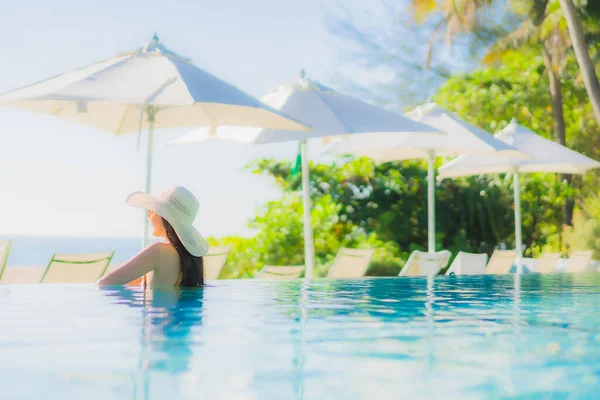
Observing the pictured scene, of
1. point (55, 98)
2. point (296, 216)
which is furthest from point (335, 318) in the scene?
point (296, 216)

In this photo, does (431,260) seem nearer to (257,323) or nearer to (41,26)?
(257,323)

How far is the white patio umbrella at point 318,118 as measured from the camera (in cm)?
829

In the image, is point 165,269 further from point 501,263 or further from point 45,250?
point 45,250

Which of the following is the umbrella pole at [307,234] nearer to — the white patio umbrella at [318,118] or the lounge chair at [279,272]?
the white patio umbrella at [318,118]

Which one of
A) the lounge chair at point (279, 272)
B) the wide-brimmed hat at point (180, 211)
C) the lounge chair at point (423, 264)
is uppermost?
the wide-brimmed hat at point (180, 211)

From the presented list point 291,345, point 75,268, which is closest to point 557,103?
point 75,268

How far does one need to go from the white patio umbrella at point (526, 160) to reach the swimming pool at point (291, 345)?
6489mm

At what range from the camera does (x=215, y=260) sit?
823 cm

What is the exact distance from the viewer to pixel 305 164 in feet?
32.7

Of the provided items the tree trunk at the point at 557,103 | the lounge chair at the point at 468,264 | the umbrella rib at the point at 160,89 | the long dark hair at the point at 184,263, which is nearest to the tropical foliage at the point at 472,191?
the tree trunk at the point at 557,103

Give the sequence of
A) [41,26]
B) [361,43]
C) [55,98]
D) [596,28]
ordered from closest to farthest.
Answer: [55,98]
[596,28]
[361,43]
[41,26]

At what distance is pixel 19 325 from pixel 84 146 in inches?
1821

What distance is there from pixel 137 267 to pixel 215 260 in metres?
Answer: 3.19

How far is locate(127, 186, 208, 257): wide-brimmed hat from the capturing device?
5.07m
